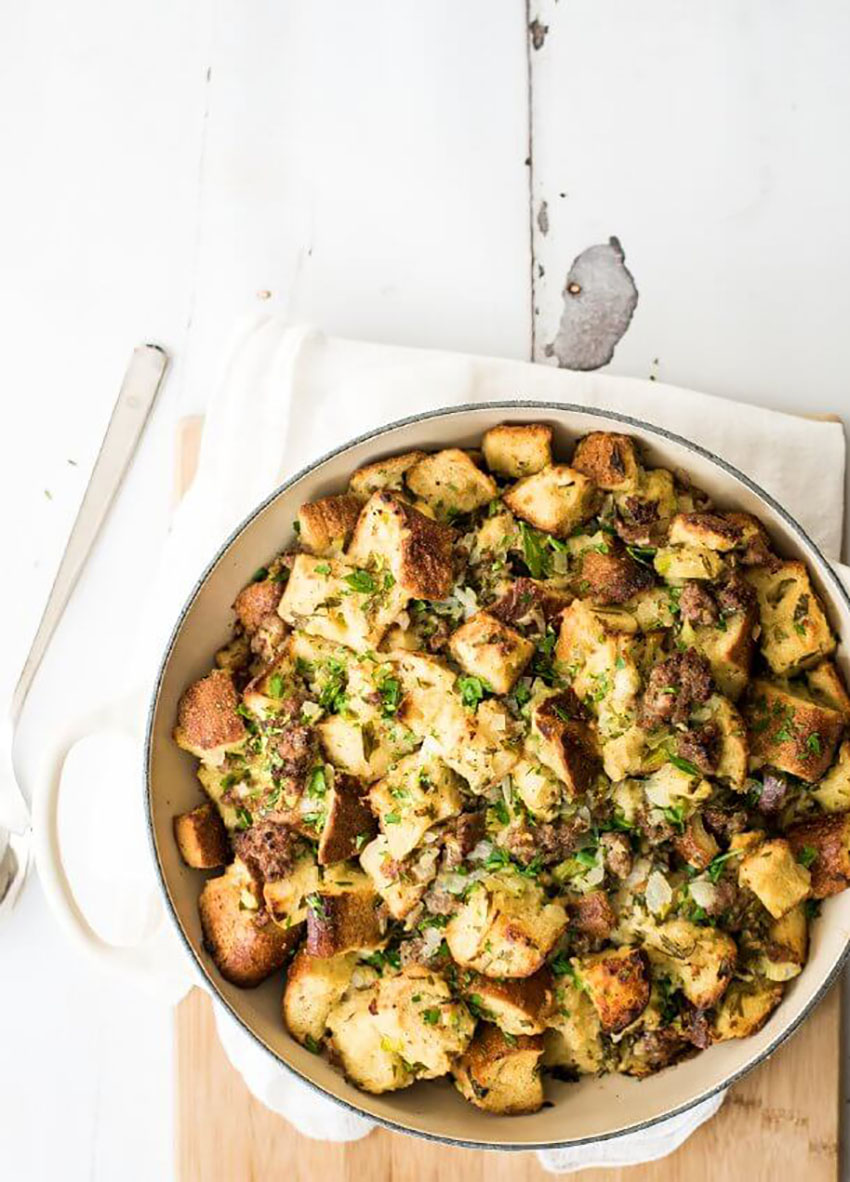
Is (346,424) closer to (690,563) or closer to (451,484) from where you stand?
(451,484)

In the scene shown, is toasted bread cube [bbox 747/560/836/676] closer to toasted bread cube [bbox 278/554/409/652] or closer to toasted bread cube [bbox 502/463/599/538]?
toasted bread cube [bbox 502/463/599/538]

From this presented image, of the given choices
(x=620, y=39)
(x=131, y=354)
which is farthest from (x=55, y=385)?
(x=620, y=39)

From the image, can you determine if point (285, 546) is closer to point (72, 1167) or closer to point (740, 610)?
point (740, 610)

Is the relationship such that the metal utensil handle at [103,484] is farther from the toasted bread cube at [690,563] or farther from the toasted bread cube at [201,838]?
the toasted bread cube at [690,563]

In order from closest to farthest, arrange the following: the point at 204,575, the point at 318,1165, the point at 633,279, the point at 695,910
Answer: the point at 695,910
the point at 204,575
the point at 318,1165
the point at 633,279

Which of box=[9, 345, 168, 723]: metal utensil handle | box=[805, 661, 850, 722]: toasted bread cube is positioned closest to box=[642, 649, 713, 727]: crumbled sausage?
box=[805, 661, 850, 722]: toasted bread cube

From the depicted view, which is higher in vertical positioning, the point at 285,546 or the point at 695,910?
the point at 285,546
